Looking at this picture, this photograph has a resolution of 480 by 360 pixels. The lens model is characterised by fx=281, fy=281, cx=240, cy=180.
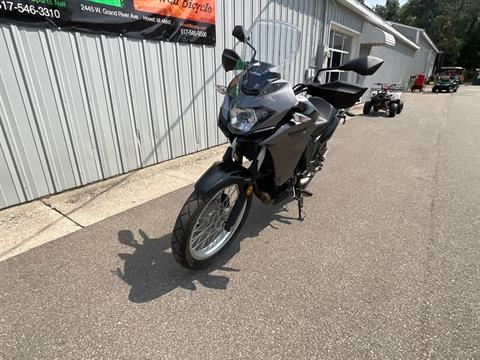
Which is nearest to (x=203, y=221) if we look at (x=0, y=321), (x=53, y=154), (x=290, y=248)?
(x=290, y=248)

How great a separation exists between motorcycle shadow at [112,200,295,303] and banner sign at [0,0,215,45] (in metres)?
2.38

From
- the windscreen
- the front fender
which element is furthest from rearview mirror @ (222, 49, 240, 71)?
the front fender

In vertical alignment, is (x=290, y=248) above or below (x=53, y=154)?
below

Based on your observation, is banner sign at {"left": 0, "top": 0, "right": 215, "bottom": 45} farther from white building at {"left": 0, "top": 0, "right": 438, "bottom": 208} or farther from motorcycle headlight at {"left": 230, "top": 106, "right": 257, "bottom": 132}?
motorcycle headlight at {"left": 230, "top": 106, "right": 257, "bottom": 132}

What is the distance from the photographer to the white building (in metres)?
2.94

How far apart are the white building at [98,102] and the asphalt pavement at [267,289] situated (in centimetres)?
108

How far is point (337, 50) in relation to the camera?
34.4 ft

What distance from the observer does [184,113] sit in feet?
15.6

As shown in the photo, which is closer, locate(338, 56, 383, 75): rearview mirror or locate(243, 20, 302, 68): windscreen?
locate(338, 56, 383, 75): rearview mirror

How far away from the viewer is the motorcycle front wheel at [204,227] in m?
2.02

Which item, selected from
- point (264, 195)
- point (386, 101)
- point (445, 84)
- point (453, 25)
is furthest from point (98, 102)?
point (453, 25)

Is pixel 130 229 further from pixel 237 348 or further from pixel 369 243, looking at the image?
pixel 369 243

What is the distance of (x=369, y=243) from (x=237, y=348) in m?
1.69

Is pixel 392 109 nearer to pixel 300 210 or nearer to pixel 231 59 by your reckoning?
pixel 300 210
